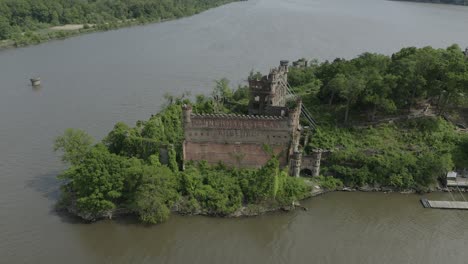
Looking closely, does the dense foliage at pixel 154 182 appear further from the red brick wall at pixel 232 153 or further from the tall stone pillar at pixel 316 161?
the tall stone pillar at pixel 316 161

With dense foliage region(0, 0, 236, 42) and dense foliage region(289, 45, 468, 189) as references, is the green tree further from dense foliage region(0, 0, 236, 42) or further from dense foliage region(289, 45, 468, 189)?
dense foliage region(0, 0, 236, 42)

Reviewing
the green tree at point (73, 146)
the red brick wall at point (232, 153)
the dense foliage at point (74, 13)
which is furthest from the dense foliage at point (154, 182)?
the dense foliage at point (74, 13)

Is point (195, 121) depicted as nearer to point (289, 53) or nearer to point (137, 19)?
point (289, 53)

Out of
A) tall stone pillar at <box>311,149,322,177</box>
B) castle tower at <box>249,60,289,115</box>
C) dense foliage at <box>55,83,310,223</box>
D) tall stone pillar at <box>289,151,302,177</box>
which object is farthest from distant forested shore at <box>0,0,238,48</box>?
tall stone pillar at <box>311,149,322,177</box>

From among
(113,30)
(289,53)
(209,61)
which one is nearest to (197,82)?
(209,61)

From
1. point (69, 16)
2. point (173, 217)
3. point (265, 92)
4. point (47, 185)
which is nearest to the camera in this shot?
point (173, 217)

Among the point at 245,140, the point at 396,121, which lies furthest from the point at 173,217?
the point at 396,121

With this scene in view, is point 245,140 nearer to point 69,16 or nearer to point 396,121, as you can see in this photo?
point 396,121
